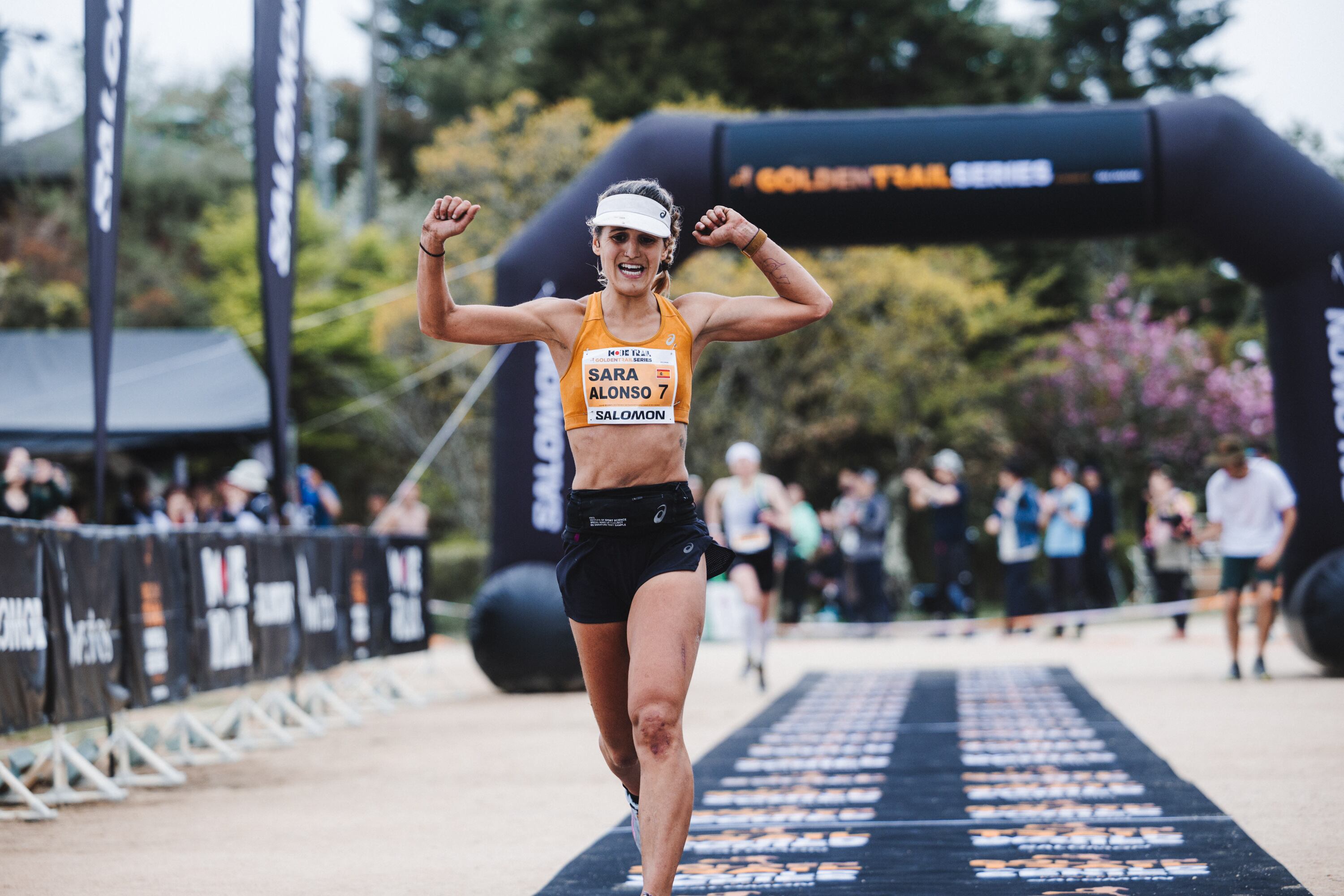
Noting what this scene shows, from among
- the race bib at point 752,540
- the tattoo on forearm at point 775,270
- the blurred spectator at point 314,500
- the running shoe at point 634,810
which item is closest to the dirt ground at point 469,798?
the running shoe at point 634,810

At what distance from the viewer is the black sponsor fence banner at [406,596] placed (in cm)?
1140

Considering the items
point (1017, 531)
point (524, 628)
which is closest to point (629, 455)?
point (524, 628)

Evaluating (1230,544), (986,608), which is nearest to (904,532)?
(986,608)

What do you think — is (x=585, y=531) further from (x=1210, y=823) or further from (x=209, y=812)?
(x=209, y=812)

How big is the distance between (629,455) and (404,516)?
1141cm

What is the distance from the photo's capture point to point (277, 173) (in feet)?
30.6

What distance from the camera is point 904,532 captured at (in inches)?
1157

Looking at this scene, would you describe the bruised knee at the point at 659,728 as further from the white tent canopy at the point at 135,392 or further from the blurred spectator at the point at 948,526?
the blurred spectator at the point at 948,526

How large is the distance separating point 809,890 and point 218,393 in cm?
1355

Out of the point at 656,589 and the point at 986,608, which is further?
the point at 986,608

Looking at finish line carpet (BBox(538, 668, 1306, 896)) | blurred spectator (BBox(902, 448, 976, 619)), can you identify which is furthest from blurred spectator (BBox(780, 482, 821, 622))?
finish line carpet (BBox(538, 668, 1306, 896))

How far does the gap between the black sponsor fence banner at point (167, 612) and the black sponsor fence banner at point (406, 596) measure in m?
0.25

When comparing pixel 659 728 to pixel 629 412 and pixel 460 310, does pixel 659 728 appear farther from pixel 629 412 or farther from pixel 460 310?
pixel 460 310

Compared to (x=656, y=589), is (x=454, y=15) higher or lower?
higher
